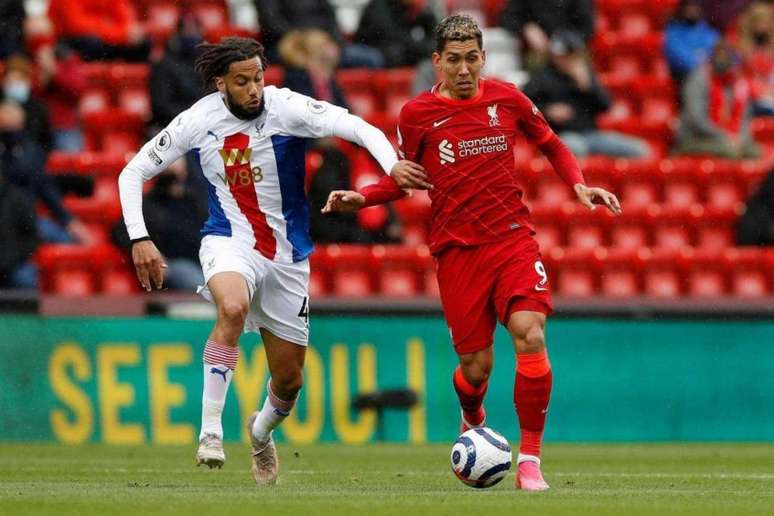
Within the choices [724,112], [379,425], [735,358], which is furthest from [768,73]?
[379,425]

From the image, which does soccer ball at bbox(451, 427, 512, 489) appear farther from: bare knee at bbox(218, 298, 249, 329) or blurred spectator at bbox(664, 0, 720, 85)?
blurred spectator at bbox(664, 0, 720, 85)

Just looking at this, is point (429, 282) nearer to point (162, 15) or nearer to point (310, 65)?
point (310, 65)

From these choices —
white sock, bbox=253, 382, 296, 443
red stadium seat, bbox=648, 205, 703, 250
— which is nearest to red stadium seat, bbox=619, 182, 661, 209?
red stadium seat, bbox=648, 205, 703, 250

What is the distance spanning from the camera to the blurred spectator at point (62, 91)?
17.5 meters

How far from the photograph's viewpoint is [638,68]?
65.3 feet

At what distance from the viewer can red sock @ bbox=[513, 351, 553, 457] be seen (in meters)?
9.01

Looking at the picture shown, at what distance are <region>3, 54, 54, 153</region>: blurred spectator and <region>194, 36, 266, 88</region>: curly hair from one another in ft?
24.9

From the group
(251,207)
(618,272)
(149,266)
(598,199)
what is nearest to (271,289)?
(251,207)

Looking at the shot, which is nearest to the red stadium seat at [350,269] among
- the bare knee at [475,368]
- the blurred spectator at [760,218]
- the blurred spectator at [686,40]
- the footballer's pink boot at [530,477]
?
the blurred spectator at [760,218]

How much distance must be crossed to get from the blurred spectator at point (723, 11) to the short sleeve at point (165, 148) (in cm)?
1178

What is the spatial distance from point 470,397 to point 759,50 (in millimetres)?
11341

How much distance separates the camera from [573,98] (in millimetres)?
18141

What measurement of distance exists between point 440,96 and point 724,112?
10014 millimetres

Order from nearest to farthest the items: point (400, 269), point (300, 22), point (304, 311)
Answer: point (304, 311)
point (400, 269)
point (300, 22)
